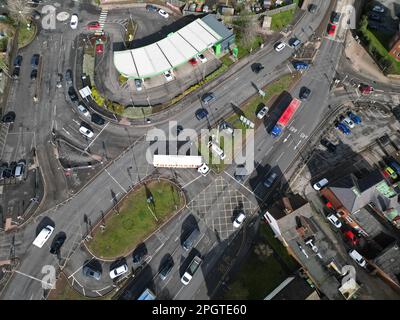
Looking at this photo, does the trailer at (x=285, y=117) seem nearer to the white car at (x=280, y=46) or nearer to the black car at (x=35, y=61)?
the white car at (x=280, y=46)

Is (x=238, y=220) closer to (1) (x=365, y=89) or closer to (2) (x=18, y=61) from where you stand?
(1) (x=365, y=89)

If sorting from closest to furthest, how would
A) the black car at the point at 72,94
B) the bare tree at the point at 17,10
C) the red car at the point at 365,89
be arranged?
the black car at the point at 72,94 → the red car at the point at 365,89 → the bare tree at the point at 17,10

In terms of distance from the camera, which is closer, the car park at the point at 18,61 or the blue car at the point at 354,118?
the blue car at the point at 354,118

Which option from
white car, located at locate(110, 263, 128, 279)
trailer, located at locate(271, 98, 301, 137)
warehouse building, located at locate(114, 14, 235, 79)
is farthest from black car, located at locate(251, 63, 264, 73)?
white car, located at locate(110, 263, 128, 279)

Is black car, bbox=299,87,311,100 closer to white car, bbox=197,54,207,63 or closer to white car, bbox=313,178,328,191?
white car, bbox=313,178,328,191

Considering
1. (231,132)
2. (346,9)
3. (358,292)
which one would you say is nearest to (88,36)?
(231,132)

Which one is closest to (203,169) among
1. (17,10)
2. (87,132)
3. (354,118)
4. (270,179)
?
(270,179)

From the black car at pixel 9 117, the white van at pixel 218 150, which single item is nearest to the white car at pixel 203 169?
the white van at pixel 218 150
